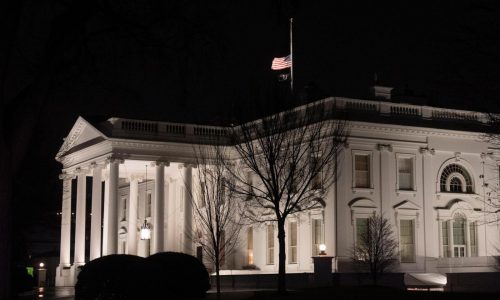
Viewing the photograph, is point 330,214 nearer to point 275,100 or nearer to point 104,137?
point 275,100

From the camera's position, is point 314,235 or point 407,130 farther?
point 407,130

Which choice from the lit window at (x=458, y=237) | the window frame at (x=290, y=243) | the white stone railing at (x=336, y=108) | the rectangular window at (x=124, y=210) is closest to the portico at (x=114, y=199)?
the white stone railing at (x=336, y=108)

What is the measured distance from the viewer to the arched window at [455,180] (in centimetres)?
4803

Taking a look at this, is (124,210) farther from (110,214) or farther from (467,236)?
(467,236)

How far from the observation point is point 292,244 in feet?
157

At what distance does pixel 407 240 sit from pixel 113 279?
86.5 ft

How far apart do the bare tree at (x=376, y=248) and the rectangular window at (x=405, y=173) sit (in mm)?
2987

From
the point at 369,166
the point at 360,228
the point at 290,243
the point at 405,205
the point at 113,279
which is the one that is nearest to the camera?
the point at 113,279

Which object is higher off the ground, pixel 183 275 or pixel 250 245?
pixel 250 245

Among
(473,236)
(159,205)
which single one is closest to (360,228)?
(473,236)

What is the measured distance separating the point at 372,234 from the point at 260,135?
10.4 metres

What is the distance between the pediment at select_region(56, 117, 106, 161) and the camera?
52.6 meters

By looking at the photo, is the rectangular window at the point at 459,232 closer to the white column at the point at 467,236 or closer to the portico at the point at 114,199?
the white column at the point at 467,236

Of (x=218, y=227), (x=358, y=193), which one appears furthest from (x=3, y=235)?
(x=358, y=193)
